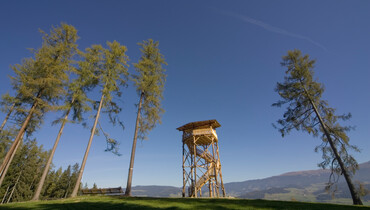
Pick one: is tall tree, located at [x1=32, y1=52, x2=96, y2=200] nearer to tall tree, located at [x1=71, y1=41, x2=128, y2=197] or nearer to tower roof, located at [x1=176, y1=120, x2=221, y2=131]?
tall tree, located at [x1=71, y1=41, x2=128, y2=197]

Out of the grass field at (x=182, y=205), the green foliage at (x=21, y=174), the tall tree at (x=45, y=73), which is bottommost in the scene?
the grass field at (x=182, y=205)

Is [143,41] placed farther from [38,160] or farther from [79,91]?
[38,160]

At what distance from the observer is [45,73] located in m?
13.8

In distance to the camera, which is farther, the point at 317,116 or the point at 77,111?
the point at 77,111

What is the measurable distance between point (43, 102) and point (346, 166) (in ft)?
76.2

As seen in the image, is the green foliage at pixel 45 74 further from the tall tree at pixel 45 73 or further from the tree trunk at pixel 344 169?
the tree trunk at pixel 344 169

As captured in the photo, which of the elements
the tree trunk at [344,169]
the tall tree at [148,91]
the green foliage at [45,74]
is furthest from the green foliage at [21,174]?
the tree trunk at [344,169]

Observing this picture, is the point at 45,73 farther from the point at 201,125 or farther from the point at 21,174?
the point at 21,174

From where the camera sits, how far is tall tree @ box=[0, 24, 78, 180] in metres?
13.5

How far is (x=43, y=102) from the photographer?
13.7 metres

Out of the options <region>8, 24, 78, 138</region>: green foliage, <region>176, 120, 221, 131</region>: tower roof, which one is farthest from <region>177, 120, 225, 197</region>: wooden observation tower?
<region>8, 24, 78, 138</region>: green foliage

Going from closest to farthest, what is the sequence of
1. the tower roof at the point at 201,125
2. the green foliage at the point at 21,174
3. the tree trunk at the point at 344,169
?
the tree trunk at the point at 344,169
the tower roof at the point at 201,125
the green foliage at the point at 21,174

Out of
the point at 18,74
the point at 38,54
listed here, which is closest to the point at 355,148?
the point at 38,54

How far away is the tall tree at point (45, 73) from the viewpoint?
13.5 metres
